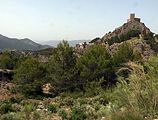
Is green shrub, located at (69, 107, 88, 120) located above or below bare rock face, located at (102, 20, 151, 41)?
below

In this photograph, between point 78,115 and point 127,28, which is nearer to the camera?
point 78,115

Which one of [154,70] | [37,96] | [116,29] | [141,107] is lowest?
[37,96]

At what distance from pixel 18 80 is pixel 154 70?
26.7 metres

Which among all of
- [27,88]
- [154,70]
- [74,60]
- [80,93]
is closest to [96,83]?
[80,93]

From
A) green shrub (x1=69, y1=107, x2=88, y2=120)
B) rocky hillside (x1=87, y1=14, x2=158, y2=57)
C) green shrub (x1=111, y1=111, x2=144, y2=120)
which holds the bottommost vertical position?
green shrub (x1=69, y1=107, x2=88, y2=120)

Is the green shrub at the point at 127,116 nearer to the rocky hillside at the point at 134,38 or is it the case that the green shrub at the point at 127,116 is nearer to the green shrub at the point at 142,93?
the green shrub at the point at 142,93

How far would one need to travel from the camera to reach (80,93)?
38.8m

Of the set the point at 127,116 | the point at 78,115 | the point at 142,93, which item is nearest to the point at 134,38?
the point at 78,115

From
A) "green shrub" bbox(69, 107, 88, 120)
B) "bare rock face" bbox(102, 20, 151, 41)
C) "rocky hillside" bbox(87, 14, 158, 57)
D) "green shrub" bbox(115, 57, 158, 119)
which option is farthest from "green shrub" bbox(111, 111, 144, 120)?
"bare rock face" bbox(102, 20, 151, 41)

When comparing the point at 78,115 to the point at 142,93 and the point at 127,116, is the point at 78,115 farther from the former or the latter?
the point at 127,116

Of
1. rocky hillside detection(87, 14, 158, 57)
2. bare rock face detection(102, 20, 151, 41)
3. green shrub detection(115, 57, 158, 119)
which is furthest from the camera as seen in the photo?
bare rock face detection(102, 20, 151, 41)

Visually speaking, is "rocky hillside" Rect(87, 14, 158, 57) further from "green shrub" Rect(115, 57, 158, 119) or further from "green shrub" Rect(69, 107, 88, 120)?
"green shrub" Rect(115, 57, 158, 119)

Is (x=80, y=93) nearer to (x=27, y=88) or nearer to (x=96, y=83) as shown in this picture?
(x=96, y=83)

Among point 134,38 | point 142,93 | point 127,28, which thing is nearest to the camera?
point 142,93
